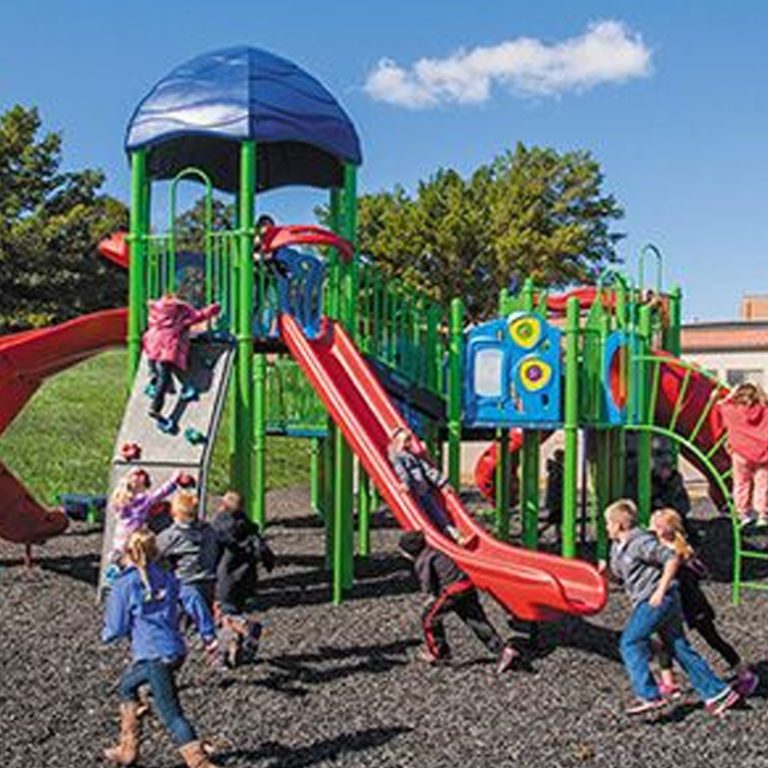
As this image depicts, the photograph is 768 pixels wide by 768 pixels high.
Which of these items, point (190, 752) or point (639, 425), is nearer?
point (190, 752)

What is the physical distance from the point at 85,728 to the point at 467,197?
41196mm

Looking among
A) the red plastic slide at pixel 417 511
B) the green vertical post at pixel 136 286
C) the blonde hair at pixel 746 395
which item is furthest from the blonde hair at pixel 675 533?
the green vertical post at pixel 136 286

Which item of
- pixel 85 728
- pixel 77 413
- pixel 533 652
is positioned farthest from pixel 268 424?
pixel 77 413

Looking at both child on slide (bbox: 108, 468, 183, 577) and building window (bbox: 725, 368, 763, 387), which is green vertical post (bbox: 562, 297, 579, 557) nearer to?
child on slide (bbox: 108, 468, 183, 577)

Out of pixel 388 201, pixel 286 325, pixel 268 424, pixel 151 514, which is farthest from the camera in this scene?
pixel 388 201

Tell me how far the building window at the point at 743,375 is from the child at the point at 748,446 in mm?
15320

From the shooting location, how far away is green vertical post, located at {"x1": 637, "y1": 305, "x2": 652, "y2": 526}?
511 inches

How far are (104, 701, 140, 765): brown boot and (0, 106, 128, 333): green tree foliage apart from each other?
35.0 metres

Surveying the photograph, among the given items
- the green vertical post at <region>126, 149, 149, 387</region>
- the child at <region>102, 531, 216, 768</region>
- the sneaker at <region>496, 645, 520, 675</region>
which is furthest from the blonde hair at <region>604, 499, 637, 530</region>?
the green vertical post at <region>126, 149, 149, 387</region>

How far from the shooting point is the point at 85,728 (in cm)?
702

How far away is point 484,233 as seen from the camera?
147 feet

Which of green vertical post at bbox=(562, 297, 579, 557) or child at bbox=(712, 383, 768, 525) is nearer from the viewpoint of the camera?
child at bbox=(712, 383, 768, 525)

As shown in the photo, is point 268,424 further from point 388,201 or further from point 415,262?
point 388,201

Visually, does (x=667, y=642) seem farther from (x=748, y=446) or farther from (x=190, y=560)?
(x=748, y=446)
